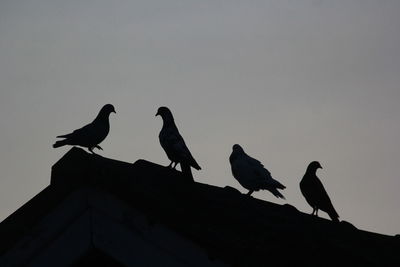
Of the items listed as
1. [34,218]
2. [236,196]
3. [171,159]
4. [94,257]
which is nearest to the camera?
[34,218]

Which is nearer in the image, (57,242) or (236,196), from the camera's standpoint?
(57,242)

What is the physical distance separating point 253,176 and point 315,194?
1.26 meters

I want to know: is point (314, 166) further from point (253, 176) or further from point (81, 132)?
point (81, 132)

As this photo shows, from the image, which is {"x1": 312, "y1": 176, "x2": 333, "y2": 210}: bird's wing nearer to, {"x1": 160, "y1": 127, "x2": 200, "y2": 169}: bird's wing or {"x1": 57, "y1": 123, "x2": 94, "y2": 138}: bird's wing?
{"x1": 160, "y1": 127, "x2": 200, "y2": 169}: bird's wing

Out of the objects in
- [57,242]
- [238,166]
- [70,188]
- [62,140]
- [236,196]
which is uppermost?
[238,166]

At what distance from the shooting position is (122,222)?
2.70 m

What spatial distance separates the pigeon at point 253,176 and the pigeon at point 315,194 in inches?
23.7

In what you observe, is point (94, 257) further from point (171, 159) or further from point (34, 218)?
point (171, 159)

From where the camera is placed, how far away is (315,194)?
35.4 ft

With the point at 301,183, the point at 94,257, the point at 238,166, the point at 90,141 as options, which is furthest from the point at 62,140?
the point at 94,257

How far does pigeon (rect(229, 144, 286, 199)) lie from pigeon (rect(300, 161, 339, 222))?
0.60 metres

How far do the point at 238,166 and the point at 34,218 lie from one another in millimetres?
7654

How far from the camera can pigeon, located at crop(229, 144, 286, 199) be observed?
32.7 feet

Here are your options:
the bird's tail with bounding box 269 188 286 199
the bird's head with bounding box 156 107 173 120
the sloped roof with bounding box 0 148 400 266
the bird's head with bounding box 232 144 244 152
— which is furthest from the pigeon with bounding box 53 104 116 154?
the sloped roof with bounding box 0 148 400 266
